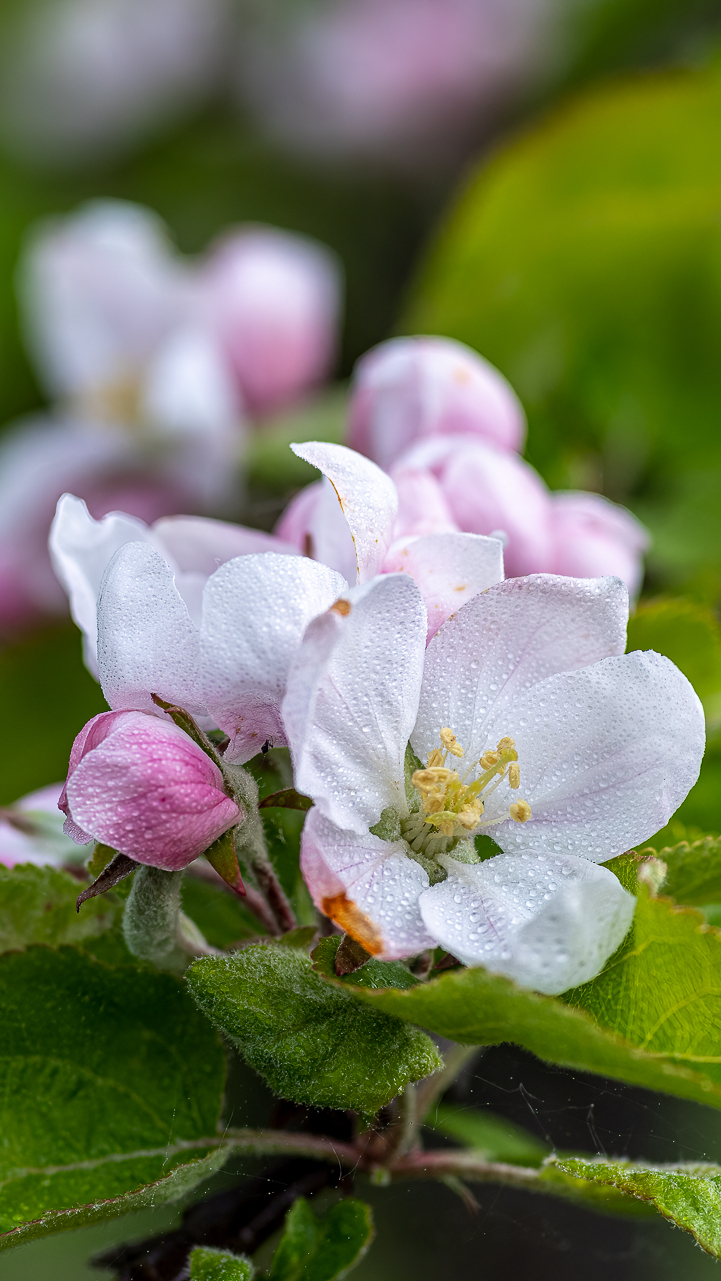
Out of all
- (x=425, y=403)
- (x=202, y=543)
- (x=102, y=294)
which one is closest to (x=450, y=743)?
(x=202, y=543)

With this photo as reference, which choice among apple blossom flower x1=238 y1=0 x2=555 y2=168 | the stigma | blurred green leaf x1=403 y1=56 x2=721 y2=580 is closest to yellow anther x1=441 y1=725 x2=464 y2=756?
the stigma

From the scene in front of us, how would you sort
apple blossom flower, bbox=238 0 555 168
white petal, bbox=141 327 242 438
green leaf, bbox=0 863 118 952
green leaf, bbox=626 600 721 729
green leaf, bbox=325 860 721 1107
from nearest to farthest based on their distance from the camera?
green leaf, bbox=325 860 721 1107 → green leaf, bbox=0 863 118 952 → green leaf, bbox=626 600 721 729 → white petal, bbox=141 327 242 438 → apple blossom flower, bbox=238 0 555 168

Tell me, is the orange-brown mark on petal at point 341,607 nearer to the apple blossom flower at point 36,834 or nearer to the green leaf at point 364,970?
the green leaf at point 364,970

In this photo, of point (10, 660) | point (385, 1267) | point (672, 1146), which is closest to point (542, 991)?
point (672, 1146)

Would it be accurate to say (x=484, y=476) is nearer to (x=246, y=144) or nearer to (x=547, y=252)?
(x=547, y=252)

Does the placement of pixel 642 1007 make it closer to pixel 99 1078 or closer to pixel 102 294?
pixel 99 1078

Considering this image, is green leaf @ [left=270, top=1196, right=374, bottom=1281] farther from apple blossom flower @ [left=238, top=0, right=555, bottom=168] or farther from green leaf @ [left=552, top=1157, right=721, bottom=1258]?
apple blossom flower @ [left=238, top=0, right=555, bottom=168]
